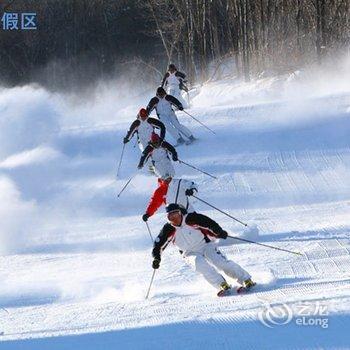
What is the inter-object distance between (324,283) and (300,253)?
6.67ft

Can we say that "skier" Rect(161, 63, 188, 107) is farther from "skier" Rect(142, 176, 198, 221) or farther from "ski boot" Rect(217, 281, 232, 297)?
"ski boot" Rect(217, 281, 232, 297)

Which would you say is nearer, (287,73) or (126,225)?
(126,225)

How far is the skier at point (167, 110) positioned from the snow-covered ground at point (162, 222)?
0.55 metres

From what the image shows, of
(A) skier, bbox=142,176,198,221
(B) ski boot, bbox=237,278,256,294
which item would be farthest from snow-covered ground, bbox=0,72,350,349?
(A) skier, bbox=142,176,198,221

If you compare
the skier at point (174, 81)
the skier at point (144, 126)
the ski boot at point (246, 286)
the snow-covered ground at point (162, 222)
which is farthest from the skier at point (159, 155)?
the skier at point (174, 81)

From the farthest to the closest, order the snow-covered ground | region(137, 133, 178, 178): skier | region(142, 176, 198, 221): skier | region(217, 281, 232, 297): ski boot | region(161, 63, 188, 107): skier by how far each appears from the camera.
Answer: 1. region(161, 63, 188, 107): skier
2. region(137, 133, 178, 178): skier
3. region(142, 176, 198, 221): skier
4. region(217, 281, 232, 297): ski boot
5. the snow-covered ground

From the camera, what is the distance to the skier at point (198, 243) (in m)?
7.62

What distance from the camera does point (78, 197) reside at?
15.5 m

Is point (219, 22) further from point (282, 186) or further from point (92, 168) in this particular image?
point (282, 186)

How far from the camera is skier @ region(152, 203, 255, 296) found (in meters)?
7.62

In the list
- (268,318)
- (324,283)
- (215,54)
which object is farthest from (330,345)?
(215,54)

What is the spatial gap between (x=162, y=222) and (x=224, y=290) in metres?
5.41

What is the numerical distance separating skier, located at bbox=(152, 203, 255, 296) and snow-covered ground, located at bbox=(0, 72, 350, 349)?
303 millimetres

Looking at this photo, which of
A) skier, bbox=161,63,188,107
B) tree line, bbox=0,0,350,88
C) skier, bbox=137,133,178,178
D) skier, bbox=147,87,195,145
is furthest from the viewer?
tree line, bbox=0,0,350,88
